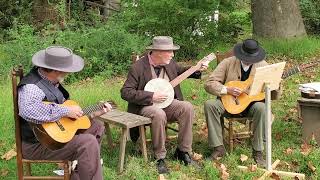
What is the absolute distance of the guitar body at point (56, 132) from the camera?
446cm

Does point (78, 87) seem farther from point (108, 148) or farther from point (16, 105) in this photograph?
point (16, 105)

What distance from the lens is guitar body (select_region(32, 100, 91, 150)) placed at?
14.6 ft

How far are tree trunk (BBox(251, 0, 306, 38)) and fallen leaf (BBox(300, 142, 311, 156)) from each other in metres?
6.22

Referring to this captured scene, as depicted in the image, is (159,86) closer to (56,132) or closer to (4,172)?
(56,132)

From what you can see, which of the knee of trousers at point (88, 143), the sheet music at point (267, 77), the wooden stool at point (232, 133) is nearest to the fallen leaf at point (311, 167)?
the wooden stool at point (232, 133)

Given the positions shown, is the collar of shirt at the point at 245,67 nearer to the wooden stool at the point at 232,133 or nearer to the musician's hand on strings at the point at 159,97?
the wooden stool at the point at 232,133

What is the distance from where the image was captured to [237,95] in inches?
232

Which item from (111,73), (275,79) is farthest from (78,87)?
(275,79)

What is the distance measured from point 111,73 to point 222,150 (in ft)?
17.0

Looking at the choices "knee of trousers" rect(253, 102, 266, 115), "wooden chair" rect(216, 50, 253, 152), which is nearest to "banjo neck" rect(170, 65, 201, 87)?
"wooden chair" rect(216, 50, 253, 152)

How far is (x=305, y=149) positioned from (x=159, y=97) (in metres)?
1.76

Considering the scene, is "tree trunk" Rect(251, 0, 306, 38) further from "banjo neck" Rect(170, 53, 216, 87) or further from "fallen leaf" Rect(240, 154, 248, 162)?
"fallen leaf" Rect(240, 154, 248, 162)

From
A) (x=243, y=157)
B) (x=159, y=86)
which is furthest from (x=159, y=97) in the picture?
(x=243, y=157)

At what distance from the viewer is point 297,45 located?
1180cm
